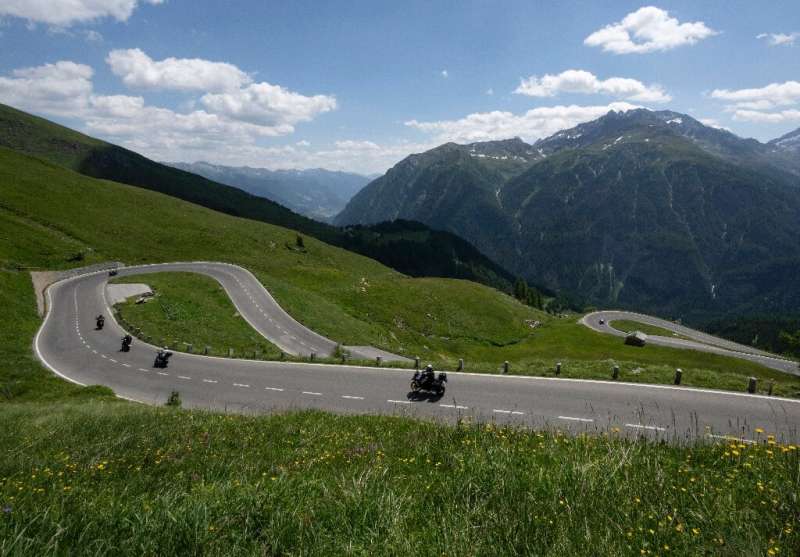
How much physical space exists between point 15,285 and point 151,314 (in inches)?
793

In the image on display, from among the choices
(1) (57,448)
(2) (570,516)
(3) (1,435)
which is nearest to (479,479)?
(2) (570,516)

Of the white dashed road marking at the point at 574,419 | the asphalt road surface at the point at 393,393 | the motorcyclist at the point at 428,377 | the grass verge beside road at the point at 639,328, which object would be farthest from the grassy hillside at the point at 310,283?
the grass verge beside road at the point at 639,328

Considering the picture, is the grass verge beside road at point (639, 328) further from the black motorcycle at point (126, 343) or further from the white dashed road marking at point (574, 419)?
the black motorcycle at point (126, 343)

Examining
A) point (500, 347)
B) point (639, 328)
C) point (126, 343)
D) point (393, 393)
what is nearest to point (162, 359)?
point (126, 343)

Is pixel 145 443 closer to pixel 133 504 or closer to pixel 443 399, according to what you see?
pixel 133 504

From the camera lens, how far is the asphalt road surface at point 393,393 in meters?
19.1

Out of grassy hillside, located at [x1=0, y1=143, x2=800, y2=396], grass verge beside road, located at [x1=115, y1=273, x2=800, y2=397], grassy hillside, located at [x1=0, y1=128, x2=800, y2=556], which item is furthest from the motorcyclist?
grassy hillside, located at [x1=0, y1=143, x2=800, y2=396]

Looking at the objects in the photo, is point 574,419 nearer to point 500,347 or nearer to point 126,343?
point 126,343

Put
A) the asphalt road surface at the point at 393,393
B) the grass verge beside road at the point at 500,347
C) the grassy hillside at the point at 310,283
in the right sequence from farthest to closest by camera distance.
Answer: the grassy hillside at the point at 310,283
the grass verge beside road at the point at 500,347
the asphalt road surface at the point at 393,393

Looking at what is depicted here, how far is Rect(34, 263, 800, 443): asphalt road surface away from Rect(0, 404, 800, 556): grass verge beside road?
188 inches

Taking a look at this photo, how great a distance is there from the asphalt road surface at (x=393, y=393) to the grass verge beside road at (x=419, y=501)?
15.6 ft

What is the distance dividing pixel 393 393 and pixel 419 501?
68.3 feet

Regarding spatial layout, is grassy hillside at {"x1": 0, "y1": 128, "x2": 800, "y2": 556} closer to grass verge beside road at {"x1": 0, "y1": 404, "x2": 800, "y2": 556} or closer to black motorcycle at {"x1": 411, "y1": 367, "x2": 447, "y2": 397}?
grass verge beside road at {"x1": 0, "y1": 404, "x2": 800, "y2": 556}

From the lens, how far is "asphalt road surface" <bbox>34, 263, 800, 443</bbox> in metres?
19.1
